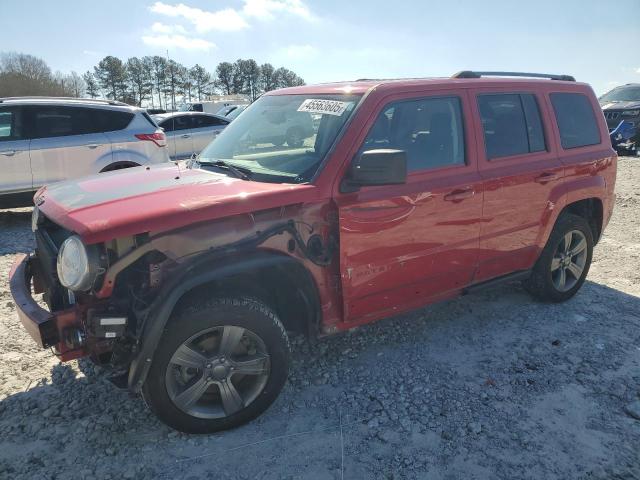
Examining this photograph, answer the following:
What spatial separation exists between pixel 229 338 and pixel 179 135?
10290 mm

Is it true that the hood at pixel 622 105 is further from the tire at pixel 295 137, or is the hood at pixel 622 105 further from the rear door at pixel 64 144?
the tire at pixel 295 137

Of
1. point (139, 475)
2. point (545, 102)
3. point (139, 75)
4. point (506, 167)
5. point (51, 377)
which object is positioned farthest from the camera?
point (139, 75)

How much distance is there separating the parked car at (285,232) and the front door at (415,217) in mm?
12

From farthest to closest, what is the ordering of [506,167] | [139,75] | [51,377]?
[139,75]
[506,167]
[51,377]

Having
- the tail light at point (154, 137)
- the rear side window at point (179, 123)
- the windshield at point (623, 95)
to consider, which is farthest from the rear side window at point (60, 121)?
the windshield at point (623, 95)

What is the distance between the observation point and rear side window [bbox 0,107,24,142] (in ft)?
23.4

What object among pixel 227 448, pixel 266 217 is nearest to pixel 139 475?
pixel 227 448

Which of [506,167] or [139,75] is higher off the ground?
[139,75]

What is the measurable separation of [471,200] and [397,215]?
0.73m

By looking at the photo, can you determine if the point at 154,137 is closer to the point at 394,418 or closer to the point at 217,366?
the point at 217,366

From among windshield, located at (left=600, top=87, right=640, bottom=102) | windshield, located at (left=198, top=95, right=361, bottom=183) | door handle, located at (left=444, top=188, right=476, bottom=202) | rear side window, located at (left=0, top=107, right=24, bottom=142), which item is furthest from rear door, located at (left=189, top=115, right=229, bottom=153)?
windshield, located at (left=600, top=87, right=640, bottom=102)

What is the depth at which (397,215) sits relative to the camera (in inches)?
123

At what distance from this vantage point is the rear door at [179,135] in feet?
38.9

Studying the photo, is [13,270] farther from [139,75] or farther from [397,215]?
[139,75]
